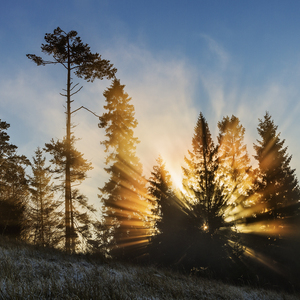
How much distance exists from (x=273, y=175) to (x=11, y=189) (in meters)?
30.1

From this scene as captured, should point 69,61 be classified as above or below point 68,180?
above

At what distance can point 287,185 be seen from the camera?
25.2 meters

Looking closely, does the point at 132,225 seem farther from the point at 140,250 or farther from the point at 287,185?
the point at 287,185

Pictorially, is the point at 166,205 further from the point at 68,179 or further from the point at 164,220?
the point at 68,179

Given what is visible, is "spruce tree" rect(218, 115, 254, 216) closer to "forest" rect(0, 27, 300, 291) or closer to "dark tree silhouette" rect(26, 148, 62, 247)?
"forest" rect(0, 27, 300, 291)

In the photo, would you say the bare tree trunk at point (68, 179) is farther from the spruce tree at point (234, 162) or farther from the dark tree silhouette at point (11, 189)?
the spruce tree at point (234, 162)

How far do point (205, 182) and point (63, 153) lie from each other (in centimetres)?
1297

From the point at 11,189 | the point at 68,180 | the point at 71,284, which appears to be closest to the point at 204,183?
the point at 68,180

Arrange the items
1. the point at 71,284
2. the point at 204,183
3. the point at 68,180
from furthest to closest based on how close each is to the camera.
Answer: the point at 204,183
the point at 68,180
the point at 71,284

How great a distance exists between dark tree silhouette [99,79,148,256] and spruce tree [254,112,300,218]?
13.6 meters

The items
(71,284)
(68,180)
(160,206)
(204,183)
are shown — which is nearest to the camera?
(71,284)

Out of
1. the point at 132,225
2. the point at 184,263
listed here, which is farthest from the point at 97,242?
the point at 184,263

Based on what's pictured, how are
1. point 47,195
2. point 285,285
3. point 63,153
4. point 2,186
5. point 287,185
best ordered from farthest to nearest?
point 47,195 < point 287,185 < point 2,186 < point 285,285 < point 63,153

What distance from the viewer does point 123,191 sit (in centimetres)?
2408
